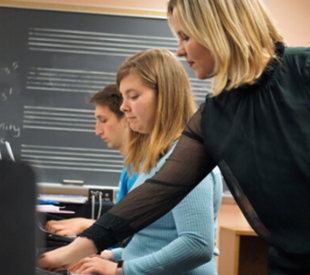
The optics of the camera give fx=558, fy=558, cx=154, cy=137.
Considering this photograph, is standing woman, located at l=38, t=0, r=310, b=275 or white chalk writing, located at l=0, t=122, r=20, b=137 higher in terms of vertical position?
white chalk writing, located at l=0, t=122, r=20, b=137

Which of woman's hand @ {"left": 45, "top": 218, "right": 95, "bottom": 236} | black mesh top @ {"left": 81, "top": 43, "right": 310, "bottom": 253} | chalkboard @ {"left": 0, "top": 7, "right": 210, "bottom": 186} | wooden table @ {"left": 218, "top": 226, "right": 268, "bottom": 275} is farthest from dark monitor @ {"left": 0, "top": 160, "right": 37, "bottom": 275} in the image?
chalkboard @ {"left": 0, "top": 7, "right": 210, "bottom": 186}

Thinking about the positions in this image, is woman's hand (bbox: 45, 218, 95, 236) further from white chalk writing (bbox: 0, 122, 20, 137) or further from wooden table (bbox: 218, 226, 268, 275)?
white chalk writing (bbox: 0, 122, 20, 137)

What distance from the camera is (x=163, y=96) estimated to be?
168cm

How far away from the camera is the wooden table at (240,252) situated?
10.6 feet

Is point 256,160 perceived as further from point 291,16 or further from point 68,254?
point 291,16

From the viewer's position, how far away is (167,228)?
1533 mm

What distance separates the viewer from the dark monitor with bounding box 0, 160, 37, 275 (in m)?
0.59

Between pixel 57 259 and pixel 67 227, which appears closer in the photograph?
pixel 57 259

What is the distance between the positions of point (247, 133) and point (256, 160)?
64 millimetres

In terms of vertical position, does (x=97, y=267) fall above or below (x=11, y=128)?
below

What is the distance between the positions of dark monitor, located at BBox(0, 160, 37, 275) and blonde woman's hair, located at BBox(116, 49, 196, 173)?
104 cm

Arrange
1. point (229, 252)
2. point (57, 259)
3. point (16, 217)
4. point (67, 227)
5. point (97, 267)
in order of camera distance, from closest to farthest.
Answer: point (16, 217)
point (57, 259)
point (97, 267)
point (67, 227)
point (229, 252)

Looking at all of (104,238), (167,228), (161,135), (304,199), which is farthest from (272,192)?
(161,135)

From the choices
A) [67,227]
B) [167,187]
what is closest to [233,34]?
[167,187]
